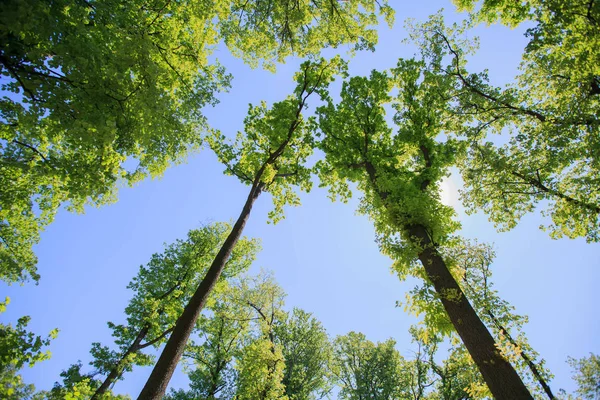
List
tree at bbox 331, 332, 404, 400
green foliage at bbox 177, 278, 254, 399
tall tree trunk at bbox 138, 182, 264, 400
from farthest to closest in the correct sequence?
tree at bbox 331, 332, 404, 400 < green foliage at bbox 177, 278, 254, 399 < tall tree trunk at bbox 138, 182, 264, 400

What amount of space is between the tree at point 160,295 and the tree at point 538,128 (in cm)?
1385

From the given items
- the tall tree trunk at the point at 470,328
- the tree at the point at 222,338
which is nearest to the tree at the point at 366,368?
the tree at the point at 222,338

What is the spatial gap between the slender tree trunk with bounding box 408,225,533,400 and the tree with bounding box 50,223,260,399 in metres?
12.2

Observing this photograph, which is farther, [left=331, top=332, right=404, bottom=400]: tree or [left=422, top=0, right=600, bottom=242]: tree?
[left=331, top=332, right=404, bottom=400]: tree

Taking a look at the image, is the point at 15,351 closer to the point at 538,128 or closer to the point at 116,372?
the point at 116,372

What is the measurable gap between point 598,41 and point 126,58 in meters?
9.64

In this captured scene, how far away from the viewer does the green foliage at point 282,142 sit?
11250 mm

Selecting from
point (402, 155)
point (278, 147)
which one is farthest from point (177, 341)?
point (402, 155)

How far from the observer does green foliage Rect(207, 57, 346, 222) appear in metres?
11.2

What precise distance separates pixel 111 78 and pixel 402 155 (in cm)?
1045

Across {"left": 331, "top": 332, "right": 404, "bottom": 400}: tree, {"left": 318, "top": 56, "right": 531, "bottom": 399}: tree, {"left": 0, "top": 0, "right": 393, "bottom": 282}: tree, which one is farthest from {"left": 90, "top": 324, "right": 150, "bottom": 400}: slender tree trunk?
{"left": 331, "top": 332, "right": 404, "bottom": 400}: tree

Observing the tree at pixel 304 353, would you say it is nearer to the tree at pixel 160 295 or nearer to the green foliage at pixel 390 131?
the tree at pixel 160 295

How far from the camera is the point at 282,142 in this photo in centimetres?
1125

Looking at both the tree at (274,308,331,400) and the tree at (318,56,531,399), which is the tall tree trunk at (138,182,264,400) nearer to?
the tree at (318,56,531,399)
